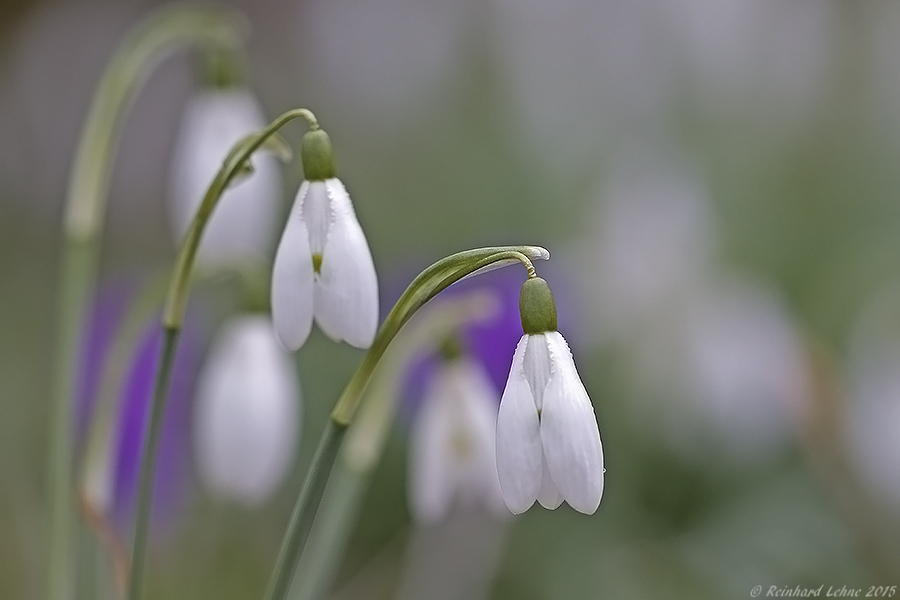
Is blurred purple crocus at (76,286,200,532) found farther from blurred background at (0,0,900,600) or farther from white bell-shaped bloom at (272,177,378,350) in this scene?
white bell-shaped bloom at (272,177,378,350)

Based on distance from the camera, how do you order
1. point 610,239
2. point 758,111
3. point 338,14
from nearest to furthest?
point 610,239 → point 758,111 → point 338,14

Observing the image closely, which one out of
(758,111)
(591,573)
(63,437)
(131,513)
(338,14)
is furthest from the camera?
(338,14)

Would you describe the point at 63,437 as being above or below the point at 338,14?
below

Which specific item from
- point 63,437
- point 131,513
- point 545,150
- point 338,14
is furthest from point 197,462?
point 338,14

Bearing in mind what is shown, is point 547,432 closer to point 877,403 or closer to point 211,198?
point 211,198

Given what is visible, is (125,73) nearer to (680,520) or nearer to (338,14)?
(680,520)

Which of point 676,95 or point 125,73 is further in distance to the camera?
point 676,95

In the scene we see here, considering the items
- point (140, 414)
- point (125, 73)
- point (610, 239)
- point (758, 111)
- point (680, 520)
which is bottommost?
point (680, 520)
